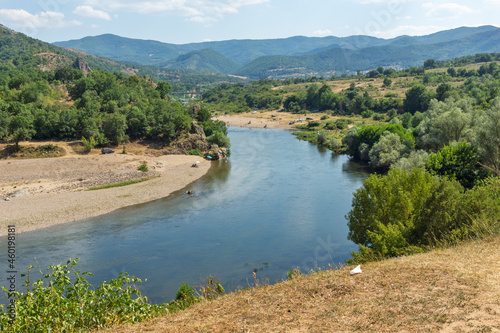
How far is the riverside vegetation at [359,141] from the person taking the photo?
36.3 ft

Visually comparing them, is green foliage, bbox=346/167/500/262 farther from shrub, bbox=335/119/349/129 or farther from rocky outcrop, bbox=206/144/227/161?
shrub, bbox=335/119/349/129

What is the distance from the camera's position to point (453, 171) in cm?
3189

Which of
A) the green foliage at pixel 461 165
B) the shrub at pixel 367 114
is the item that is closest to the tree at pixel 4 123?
the green foliage at pixel 461 165

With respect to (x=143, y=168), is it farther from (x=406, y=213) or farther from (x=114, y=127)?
(x=406, y=213)

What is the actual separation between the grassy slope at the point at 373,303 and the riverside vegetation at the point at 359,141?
1.92 m

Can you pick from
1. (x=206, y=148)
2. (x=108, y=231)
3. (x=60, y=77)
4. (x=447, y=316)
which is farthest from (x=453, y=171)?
(x=60, y=77)

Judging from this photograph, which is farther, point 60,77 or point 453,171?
point 60,77

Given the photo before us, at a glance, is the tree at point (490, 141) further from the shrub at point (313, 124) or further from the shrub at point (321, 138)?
the shrub at point (313, 124)

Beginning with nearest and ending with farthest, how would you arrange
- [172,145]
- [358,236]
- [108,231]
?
[358,236], [108,231], [172,145]

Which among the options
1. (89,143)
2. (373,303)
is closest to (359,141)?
(89,143)

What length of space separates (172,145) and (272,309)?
63877mm

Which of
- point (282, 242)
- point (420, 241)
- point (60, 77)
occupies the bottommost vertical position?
point (282, 242)

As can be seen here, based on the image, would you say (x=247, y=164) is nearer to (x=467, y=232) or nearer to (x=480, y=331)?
(x=467, y=232)

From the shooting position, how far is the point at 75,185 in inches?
1940
